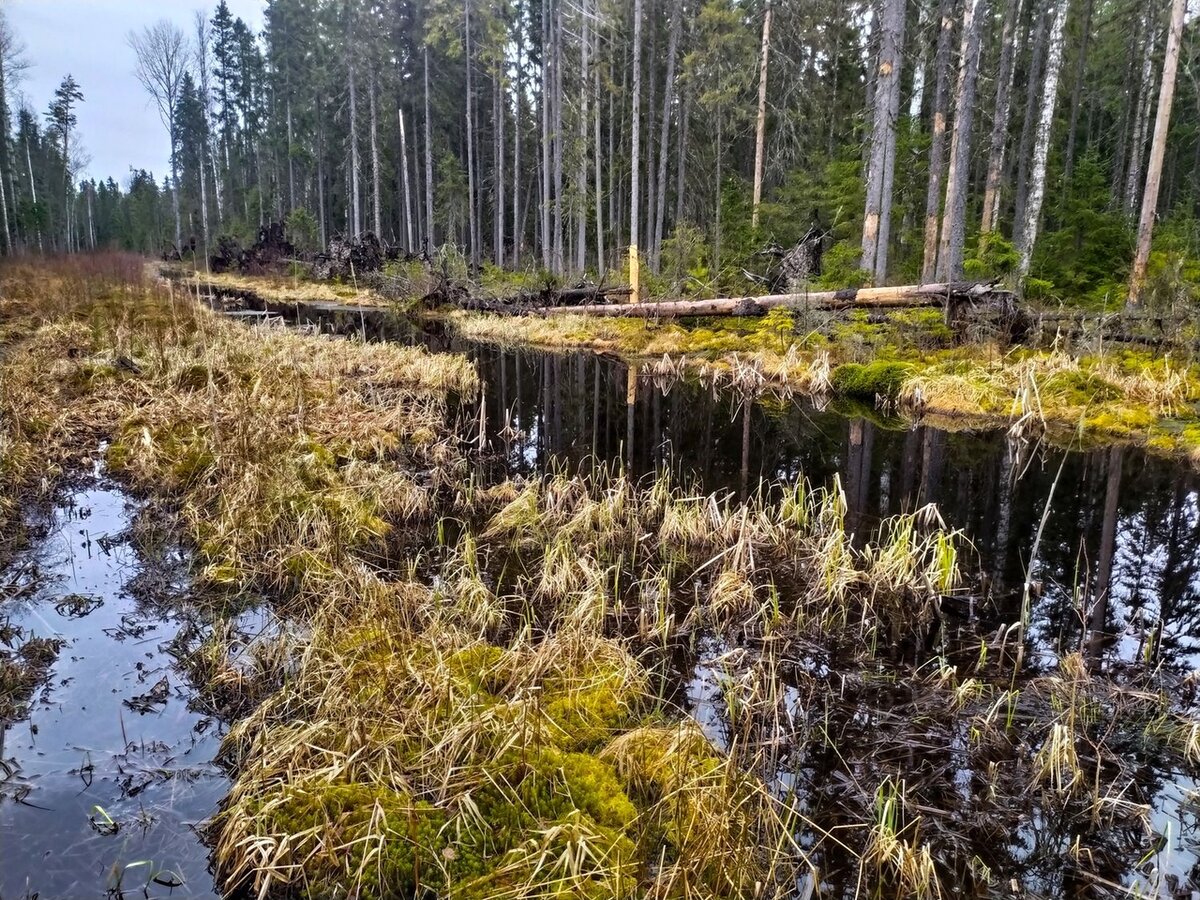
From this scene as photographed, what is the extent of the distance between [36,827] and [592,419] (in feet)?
25.2

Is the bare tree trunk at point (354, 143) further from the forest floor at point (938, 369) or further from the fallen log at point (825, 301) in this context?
the forest floor at point (938, 369)

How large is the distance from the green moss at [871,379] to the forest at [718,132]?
3601 millimetres

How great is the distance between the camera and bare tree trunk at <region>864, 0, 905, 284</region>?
1423 centimetres

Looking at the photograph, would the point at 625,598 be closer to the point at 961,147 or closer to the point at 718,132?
the point at 961,147

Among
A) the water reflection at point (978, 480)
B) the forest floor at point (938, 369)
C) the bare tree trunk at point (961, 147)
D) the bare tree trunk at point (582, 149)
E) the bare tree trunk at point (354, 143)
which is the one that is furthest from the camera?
the bare tree trunk at point (354, 143)

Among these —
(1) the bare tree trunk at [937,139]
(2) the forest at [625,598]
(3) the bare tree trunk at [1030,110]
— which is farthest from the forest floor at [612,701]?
(3) the bare tree trunk at [1030,110]

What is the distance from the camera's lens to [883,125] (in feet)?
47.7

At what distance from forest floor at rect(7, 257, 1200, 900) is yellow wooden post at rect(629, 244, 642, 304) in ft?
40.2

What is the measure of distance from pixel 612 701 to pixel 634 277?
15787mm

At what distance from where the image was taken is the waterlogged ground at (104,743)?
240 cm

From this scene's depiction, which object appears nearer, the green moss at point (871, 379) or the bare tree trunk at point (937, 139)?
the green moss at point (871, 379)

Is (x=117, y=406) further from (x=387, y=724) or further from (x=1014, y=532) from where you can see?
(x=1014, y=532)

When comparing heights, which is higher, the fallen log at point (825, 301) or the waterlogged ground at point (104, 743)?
the fallen log at point (825, 301)

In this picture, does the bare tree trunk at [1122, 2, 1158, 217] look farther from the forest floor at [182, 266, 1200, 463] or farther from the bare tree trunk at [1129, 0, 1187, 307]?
the forest floor at [182, 266, 1200, 463]
